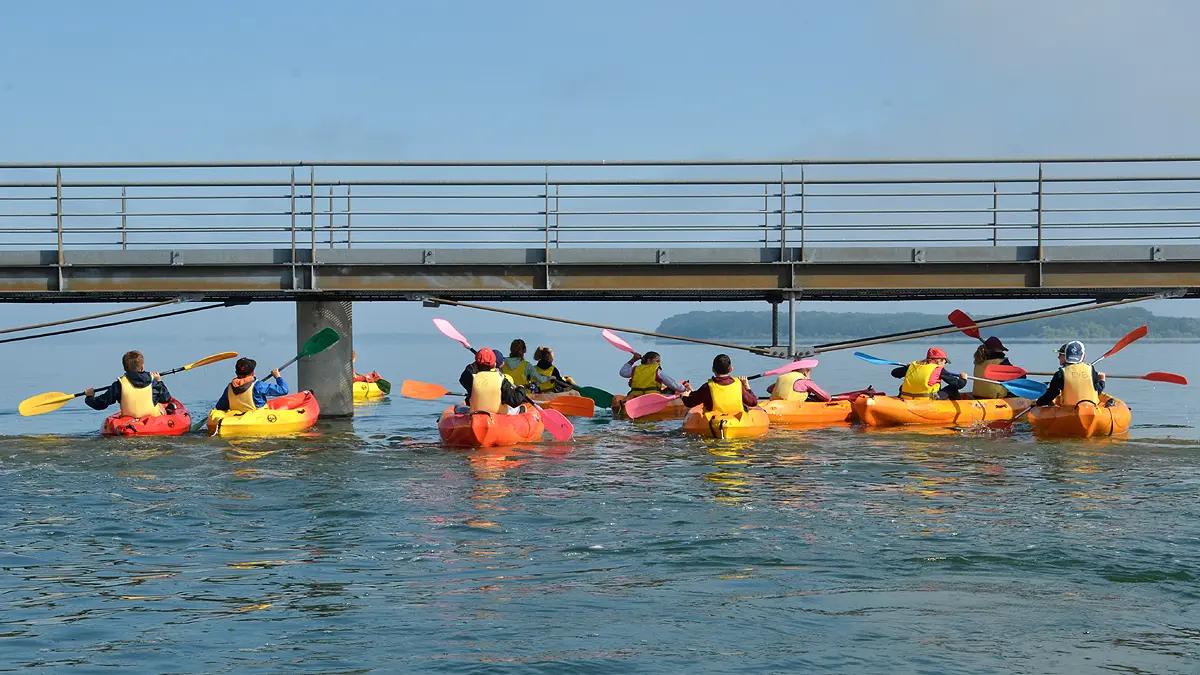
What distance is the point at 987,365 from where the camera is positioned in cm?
1997

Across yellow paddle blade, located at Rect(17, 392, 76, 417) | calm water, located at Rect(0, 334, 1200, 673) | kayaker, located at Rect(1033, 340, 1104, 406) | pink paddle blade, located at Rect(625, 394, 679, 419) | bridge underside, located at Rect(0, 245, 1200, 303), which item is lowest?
calm water, located at Rect(0, 334, 1200, 673)

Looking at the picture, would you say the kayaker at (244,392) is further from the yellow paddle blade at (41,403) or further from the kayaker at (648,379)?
the kayaker at (648,379)

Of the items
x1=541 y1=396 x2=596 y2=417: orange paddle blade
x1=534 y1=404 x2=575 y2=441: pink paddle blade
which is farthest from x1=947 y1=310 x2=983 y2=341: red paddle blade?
x1=534 y1=404 x2=575 y2=441: pink paddle blade

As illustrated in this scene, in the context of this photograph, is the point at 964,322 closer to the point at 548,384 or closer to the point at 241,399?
the point at 548,384

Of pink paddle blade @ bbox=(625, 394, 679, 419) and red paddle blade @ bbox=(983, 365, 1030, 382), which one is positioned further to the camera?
red paddle blade @ bbox=(983, 365, 1030, 382)

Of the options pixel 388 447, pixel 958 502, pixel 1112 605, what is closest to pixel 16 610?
pixel 1112 605

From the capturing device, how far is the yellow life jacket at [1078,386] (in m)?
17.6

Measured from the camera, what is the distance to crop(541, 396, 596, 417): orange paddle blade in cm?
1906

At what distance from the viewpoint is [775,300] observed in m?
20.0

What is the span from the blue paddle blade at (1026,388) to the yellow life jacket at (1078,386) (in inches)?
46.2

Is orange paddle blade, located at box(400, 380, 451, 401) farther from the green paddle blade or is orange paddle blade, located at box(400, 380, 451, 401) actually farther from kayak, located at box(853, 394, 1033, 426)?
kayak, located at box(853, 394, 1033, 426)

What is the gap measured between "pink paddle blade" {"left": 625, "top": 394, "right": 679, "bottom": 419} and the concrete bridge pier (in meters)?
4.99

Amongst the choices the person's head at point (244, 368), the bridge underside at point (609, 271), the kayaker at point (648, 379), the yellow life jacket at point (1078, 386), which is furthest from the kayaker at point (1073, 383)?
the person's head at point (244, 368)

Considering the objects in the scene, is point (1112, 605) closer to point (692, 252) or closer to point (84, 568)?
point (84, 568)
